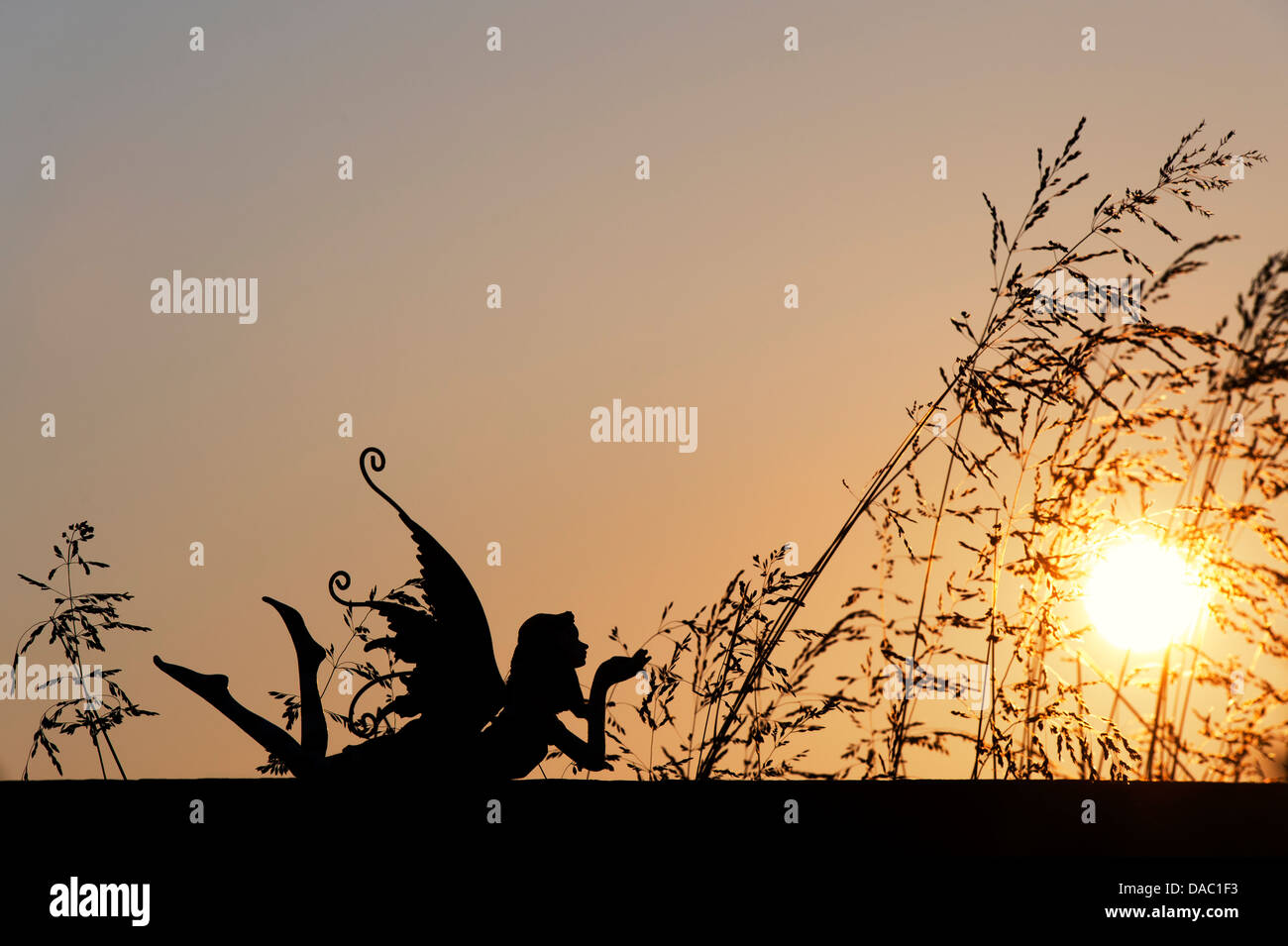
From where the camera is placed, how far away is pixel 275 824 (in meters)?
2.08

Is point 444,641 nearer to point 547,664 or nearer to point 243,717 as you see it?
point 547,664

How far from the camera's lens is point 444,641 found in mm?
2727

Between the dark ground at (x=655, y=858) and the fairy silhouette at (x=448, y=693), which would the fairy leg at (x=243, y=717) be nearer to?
the fairy silhouette at (x=448, y=693)

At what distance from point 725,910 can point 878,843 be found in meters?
0.29

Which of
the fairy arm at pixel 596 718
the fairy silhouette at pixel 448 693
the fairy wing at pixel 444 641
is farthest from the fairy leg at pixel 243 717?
the fairy arm at pixel 596 718

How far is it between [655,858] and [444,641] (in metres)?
0.91

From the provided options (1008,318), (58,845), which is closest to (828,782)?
(1008,318)

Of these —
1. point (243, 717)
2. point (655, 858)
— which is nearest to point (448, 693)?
point (243, 717)

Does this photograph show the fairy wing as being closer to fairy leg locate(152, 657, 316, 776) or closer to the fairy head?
the fairy head

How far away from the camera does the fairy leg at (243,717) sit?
8.04ft

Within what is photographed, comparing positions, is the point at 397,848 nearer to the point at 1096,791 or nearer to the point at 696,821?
the point at 696,821

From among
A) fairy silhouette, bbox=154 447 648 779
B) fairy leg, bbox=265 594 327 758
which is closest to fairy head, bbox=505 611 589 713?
fairy silhouette, bbox=154 447 648 779

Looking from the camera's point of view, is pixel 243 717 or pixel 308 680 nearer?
pixel 243 717

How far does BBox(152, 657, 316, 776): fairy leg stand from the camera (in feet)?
8.04
